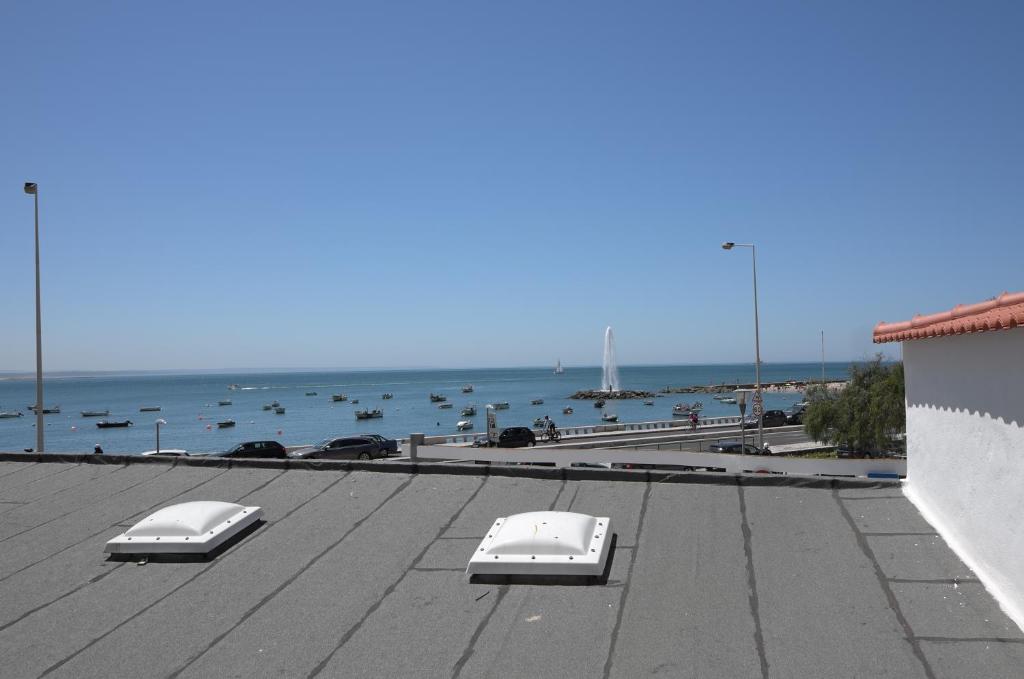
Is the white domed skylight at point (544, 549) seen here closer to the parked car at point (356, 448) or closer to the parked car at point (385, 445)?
the parked car at point (356, 448)

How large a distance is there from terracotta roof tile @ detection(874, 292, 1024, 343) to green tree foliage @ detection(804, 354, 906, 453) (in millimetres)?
34206

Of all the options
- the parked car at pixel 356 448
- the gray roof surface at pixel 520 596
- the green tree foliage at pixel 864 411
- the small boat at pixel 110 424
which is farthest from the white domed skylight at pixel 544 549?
the small boat at pixel 110 424

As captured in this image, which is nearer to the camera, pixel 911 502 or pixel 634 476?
pixel 911 502

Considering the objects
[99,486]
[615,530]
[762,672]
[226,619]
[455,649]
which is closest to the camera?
[762,672]

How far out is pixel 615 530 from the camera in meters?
7.27

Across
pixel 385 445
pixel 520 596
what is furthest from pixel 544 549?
pixel 385 445

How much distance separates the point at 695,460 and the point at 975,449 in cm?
542

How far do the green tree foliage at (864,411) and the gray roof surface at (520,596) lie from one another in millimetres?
34521

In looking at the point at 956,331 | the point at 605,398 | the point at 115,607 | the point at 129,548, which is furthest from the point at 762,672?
the point at 605,398

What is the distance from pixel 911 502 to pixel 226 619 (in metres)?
6.60

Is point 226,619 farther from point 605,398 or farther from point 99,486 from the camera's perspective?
point 605,398

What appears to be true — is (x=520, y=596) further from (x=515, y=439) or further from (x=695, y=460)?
(x=515, y=439)

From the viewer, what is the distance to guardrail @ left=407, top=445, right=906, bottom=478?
9719mm

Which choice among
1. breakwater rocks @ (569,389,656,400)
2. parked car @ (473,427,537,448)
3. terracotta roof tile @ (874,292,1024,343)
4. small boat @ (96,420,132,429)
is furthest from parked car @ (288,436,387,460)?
breakwater rocks @ (569,389,656,400)
